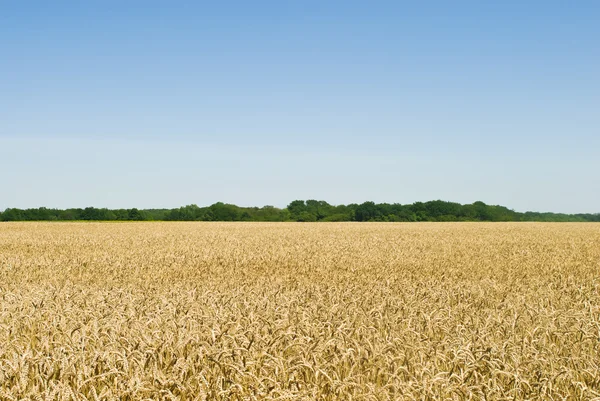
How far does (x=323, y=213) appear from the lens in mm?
79812

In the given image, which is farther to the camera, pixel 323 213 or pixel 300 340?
pixel 323 213

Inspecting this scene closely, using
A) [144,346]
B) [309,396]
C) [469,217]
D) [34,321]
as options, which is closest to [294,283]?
[34,321]

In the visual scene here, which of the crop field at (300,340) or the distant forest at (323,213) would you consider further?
the distant forest at (323,213)

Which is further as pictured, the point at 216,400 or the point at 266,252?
the point at 266,252

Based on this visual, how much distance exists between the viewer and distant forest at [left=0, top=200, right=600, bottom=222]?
68062mm

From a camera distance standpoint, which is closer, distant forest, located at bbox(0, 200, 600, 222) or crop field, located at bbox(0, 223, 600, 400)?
crop field, located at bbox(0, 223, 600, 400)

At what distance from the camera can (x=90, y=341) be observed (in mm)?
4582

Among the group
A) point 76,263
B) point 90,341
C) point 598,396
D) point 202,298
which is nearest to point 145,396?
point 90,341

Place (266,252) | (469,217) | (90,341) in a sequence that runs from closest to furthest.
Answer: (90,341) → (266,252) → (469,217)

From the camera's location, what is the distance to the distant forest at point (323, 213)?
223 feet

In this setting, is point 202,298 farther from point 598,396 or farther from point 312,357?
point 598,396

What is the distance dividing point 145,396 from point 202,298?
11.0ft

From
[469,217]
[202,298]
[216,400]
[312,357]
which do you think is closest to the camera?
[216,400]

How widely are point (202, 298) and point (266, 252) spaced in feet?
28.1
